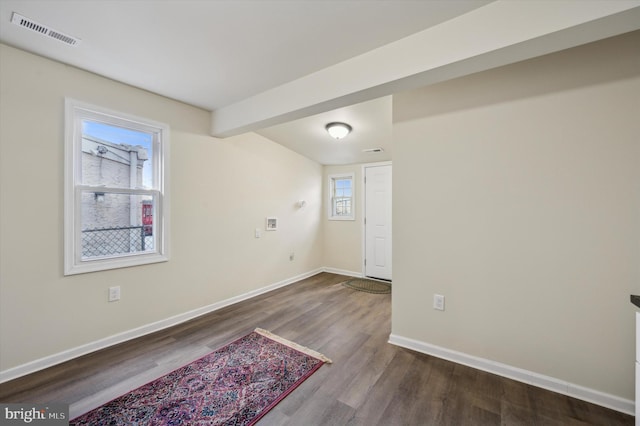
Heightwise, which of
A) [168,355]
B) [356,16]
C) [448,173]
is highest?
[356,16]

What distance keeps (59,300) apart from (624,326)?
13.6ft

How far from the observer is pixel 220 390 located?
1.87 metres

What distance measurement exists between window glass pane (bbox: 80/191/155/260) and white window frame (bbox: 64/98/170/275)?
2.0 inches

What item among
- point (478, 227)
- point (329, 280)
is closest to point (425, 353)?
point (478, 227)

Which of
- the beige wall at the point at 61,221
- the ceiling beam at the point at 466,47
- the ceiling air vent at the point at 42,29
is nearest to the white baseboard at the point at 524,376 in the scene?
the ceiling beam at the point at 466,47

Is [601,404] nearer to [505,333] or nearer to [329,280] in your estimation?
[505,333]

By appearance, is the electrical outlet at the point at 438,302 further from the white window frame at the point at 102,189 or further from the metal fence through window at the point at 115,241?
the metal fence through window at the point at 115,241

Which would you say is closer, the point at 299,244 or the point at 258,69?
the point at 258,69

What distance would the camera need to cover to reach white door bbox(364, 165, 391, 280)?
4855 mm

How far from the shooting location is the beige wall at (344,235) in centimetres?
515

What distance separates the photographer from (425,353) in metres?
2.38

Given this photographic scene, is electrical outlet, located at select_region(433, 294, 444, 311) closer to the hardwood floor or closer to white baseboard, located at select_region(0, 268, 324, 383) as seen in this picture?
the hardwood floor

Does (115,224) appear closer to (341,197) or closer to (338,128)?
(338,128)

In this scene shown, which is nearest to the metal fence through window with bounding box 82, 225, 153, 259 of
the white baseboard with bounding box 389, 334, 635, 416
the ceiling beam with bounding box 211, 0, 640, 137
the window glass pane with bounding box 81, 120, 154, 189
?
the window glass pane with bounding box 81, 120, 154, 189
